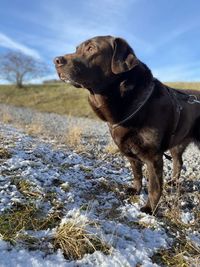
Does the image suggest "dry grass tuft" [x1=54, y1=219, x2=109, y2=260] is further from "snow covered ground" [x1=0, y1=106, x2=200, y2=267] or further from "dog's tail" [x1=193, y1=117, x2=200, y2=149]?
"dog's tail" [x1=193, y1=117, x2=200, y2=149]

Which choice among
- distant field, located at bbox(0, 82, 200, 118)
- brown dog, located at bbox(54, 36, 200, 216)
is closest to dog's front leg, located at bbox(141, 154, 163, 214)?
brown dog, located at bbox(54, 36, 200, 216)

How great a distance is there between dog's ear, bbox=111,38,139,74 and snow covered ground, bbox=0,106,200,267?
1370 millimetres

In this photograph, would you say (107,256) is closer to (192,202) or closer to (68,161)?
(192,202)

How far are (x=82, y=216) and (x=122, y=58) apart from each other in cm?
161

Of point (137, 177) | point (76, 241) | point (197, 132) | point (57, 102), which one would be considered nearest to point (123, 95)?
point (137, 177)

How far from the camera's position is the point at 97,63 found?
13.3 ft

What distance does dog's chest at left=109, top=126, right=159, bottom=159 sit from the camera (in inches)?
158

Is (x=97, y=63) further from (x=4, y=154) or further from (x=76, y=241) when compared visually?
(x=76, y=241)

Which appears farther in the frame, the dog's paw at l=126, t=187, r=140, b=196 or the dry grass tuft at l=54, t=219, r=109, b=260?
the dog's paw at l=126, t=187, r=140, b=196

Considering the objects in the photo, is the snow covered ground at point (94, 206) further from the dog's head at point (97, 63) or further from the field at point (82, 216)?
the dog's head at point (97, 63)

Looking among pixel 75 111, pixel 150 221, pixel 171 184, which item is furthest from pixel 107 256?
pixel 75 111

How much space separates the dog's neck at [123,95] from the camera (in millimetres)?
4023

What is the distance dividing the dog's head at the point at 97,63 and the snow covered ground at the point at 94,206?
1157 mm

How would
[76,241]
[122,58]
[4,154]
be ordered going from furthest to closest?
1. [4,154]
2. [122,58]
3. [76,241]
